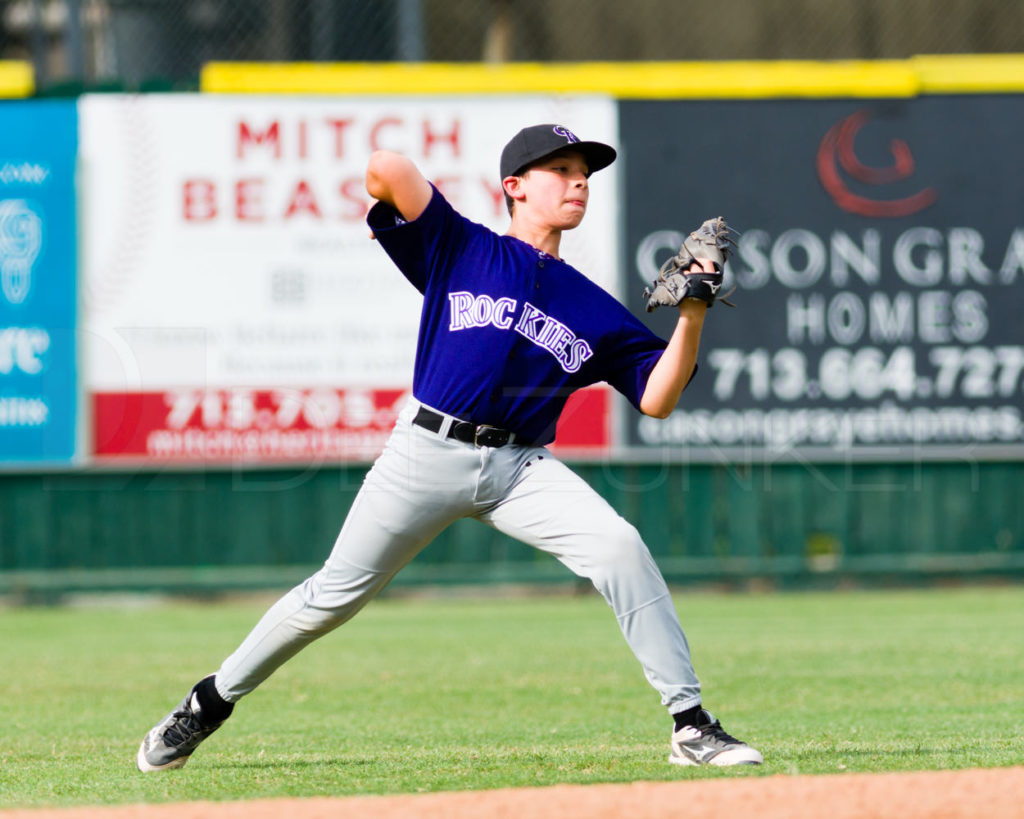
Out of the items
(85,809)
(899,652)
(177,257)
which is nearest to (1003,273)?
(899,652)

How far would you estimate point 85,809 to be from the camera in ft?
13.2

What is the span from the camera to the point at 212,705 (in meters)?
4.80

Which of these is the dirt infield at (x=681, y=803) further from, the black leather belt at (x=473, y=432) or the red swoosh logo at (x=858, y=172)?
the red swoosh logo at (x=858, y=172)

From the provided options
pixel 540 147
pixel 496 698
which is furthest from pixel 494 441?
pixel 496 698

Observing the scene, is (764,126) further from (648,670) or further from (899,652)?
(648,670)

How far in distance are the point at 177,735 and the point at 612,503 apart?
8.12 metres

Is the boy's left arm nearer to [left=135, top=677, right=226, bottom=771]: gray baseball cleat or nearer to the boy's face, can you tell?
the boy's face

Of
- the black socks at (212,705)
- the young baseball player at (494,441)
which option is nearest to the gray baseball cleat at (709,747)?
the young baseball player at (494,441)

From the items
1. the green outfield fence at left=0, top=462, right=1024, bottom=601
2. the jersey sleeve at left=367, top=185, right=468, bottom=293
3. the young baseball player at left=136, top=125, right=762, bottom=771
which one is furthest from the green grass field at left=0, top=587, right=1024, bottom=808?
the jersey sleeve at left=367, top=185, right=468, bottom=293

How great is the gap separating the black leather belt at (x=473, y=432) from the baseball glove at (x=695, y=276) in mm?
595

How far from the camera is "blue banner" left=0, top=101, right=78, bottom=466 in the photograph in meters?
12.5

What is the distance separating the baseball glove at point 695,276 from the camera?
458cm

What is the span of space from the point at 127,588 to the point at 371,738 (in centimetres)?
758

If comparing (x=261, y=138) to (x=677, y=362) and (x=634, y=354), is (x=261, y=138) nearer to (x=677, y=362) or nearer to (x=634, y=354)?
(x=634, y=354)
